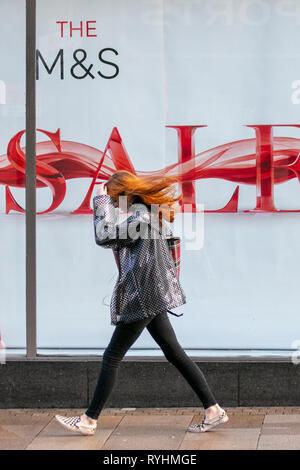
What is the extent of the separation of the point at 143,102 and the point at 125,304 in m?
1.95

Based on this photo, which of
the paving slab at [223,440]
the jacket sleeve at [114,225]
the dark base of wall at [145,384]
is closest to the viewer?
the paving slab at [223,440]

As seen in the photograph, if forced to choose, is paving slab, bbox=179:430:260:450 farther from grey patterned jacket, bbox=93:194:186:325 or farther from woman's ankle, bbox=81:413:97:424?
grey patterned jacket, bbox=93:194:186:325

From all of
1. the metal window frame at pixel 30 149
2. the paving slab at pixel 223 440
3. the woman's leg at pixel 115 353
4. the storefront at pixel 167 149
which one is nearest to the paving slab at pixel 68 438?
the woman's leg at pixel 115 353

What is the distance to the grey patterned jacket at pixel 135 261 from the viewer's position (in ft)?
23.8

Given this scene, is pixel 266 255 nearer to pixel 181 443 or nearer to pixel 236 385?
pixel 236 385

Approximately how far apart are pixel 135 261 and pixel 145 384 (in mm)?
1345

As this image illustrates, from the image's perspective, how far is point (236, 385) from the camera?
26.8 ft

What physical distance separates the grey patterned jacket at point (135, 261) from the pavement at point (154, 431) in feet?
2.68

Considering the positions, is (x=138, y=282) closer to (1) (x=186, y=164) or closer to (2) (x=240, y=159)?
(1) (x=186, y=164)

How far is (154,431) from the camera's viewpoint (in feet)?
24.7


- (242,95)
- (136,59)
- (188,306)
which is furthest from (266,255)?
(136,59)

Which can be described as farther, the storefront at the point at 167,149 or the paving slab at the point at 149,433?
the storefront at the point at 167,149

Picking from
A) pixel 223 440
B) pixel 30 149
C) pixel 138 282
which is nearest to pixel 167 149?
pixel 30 149

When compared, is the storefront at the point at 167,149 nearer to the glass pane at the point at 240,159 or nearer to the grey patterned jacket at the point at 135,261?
the glass pane at the point at 240,159
